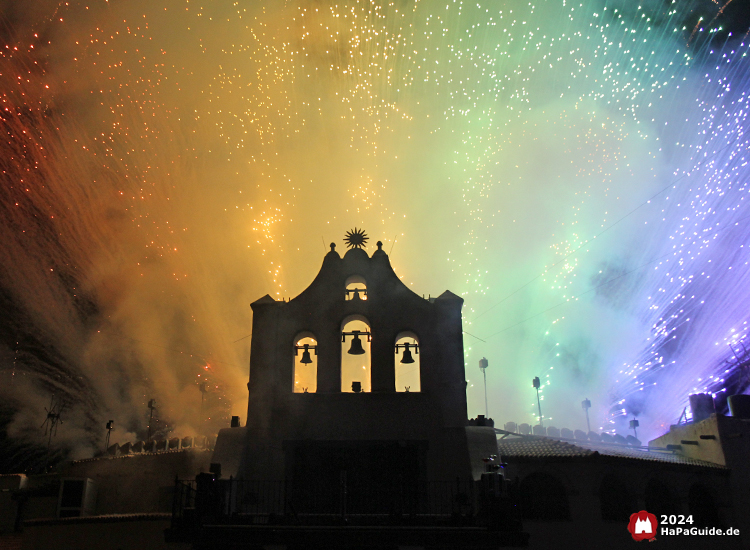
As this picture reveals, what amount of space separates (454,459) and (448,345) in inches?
144

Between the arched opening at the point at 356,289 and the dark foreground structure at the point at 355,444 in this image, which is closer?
the dark foreground structure at the point at 355,444

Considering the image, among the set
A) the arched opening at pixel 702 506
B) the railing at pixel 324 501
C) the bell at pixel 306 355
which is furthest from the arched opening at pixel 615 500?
the bell at pixel 306 355

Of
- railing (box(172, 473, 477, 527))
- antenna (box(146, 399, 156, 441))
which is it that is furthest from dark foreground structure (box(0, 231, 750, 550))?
antenna (box(146, 399, 156, 441))

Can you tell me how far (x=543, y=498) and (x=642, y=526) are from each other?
3308mm

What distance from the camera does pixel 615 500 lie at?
808 inches

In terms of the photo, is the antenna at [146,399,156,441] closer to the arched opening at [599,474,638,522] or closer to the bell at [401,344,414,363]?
the bell at [401,344,414,363]

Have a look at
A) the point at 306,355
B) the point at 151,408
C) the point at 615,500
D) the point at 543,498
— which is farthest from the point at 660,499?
the point at 151,408

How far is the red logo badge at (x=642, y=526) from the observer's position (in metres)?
19.9

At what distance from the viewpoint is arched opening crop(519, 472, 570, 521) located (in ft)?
66.8

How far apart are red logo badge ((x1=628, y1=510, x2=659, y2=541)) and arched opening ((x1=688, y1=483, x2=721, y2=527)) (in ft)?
8.28

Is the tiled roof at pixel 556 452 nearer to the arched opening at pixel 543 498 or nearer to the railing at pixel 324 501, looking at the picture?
the arched opening at pixel 543 498

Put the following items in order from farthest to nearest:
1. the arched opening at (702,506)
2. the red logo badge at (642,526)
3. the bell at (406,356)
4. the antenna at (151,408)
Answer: the antenna at (151,408)
the arched opening at (702,506)
the bell at (406,356)
the red logo badge at (642,526)

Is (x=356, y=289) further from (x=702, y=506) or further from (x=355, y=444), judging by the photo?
(x=702, y=506)

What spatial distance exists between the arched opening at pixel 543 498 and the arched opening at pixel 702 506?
5.25m
